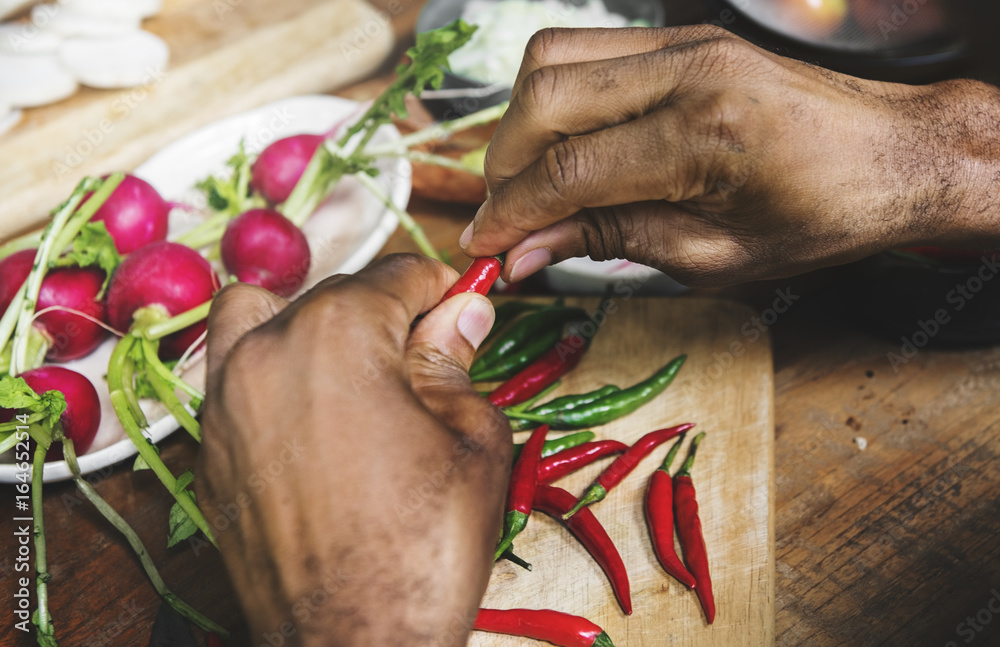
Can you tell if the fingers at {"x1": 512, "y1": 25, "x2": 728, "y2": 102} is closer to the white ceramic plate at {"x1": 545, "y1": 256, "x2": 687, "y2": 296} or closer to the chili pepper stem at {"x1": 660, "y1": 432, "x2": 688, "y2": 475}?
the white ceramic plate at {"x1": 545, "y1": 256, "x2": 687, "y2": 296}

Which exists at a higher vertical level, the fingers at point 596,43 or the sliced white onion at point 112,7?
the fingers at point 596,43

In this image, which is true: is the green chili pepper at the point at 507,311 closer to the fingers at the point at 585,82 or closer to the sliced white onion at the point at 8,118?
the fingers at the point at 585,82

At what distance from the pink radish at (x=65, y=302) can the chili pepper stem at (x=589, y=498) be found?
4.65ft

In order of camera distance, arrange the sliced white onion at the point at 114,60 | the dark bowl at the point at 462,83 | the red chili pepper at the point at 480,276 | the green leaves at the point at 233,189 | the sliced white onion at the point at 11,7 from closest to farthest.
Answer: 1. the red chili pepper at the point at 480,276
2. the green leaves at the point at 233,189
3. the dark bowl at the point at 462,83
4. the sliced white onion at the point at 114,60
5. the sliced white onion at the point at 11,7

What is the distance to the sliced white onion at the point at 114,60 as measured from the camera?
2.87 meters

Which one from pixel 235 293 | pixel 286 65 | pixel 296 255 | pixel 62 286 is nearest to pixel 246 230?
pixel 296 255

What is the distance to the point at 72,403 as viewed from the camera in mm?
1800

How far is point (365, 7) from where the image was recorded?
10.2 ft

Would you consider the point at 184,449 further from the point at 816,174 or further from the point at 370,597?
the point at 816,174

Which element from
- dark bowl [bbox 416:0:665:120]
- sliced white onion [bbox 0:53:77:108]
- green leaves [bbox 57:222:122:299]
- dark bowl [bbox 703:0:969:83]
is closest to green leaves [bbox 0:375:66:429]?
green leaves [bbox 57:222:122:299]

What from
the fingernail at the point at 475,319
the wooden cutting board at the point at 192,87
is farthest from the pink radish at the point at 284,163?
the fingernail at the point at 475,319

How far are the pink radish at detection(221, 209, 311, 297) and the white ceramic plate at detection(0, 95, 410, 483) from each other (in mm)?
88

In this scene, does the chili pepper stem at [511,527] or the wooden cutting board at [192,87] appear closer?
the chili pepper stem at [511,527]

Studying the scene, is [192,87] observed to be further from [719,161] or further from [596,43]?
[719,161]
